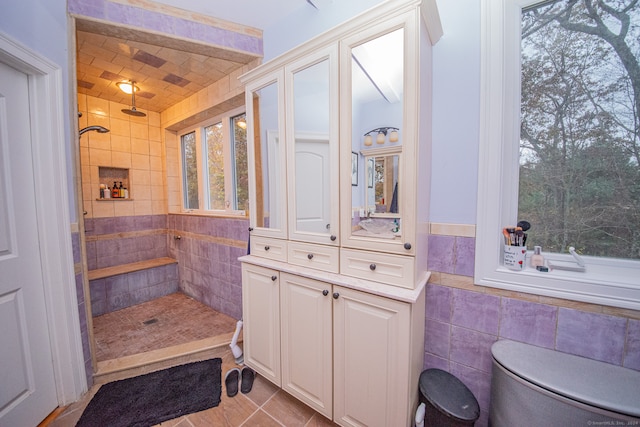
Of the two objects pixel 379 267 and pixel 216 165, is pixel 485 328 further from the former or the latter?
pixel 216 165

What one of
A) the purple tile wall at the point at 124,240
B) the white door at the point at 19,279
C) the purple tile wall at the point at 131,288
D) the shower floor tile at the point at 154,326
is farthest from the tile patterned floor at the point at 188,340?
the purple tile wall at the point at 124,240

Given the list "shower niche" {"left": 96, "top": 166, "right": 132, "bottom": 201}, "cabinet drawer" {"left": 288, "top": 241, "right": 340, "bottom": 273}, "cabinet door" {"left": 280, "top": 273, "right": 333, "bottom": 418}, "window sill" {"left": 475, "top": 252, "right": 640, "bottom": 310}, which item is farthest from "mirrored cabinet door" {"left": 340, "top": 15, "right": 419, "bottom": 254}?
"shower niche" {"left": 96, "top": 166, "right": 132, "bottom": 201}

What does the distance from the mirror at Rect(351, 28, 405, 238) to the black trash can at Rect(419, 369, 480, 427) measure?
2.42ft

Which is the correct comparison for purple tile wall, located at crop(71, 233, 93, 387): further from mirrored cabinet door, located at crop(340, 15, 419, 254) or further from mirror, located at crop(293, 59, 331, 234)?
mirrored cabinet door, located at crop(340, 15, 419, 254)

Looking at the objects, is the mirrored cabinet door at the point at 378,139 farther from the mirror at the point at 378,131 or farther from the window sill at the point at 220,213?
the window sill at the point at 220,213

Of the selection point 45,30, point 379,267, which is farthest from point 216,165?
point 379,267

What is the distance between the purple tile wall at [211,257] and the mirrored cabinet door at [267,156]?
0.79 metres

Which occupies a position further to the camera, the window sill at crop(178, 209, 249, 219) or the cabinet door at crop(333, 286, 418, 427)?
the window sill at crop(178, 209, 249, 219)

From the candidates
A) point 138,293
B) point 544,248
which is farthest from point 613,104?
point 138,293

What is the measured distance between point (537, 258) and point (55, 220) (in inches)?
102

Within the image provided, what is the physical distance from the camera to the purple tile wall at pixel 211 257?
8.21ft

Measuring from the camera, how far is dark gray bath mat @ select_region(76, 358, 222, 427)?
4.46 feet

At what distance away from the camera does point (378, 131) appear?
3.96ft

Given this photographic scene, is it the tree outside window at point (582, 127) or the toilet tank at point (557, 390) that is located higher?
the tree outside window at point (582, 127)
